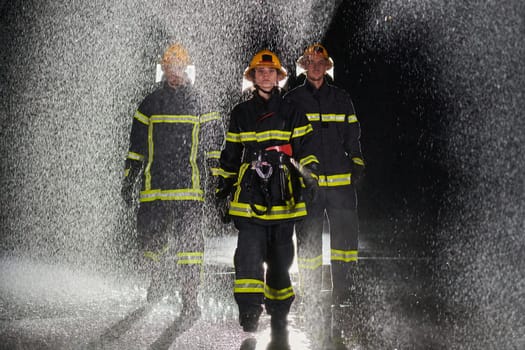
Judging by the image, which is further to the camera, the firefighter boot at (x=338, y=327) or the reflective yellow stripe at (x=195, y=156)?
the reflective yellow stripe at (x=195, y=156)

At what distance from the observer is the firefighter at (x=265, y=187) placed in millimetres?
3234

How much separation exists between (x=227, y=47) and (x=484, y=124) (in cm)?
614


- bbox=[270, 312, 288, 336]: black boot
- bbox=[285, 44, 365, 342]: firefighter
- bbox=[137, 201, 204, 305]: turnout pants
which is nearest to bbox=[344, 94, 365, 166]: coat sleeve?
bbox=[285, 44, 365, 342]: firefighter

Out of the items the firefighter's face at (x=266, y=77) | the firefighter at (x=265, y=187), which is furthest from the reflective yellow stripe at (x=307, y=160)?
the firefighter's face at (x=266, y=77)

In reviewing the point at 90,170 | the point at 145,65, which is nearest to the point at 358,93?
the point at 145,65

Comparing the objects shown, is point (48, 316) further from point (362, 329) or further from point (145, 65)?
point (145, 65)

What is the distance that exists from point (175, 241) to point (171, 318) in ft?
1.83

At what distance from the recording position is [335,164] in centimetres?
391

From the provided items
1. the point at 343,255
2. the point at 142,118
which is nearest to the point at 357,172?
the point at 343,255

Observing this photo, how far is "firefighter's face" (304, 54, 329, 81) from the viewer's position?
4023mm

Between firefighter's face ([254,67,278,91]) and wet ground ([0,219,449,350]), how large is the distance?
154cm

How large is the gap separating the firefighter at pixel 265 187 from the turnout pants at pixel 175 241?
34 centimetres

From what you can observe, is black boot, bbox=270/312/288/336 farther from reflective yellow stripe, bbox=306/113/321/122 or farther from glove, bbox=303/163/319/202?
reflective yellow stripe, bbox=306/113/321/122

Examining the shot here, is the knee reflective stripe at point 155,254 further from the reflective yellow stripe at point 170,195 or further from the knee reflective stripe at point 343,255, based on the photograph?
the knee reflective stripe at point 343,255
